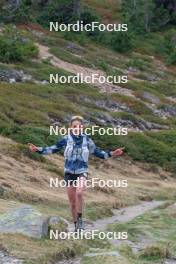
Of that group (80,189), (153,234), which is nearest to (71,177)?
(80,189)

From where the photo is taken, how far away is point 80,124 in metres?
11.9

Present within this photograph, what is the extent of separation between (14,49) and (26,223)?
37059 millimetres

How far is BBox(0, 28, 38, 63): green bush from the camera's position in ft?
155

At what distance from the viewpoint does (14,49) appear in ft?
156

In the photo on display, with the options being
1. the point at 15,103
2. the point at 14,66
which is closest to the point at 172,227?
the point at 15,103

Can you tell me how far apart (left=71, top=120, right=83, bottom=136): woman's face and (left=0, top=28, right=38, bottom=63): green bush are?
35414 millimetres

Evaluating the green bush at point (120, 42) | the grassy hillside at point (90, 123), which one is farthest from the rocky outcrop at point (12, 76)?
the green bush at point (120, 42)

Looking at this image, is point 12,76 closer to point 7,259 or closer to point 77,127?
point 77,127

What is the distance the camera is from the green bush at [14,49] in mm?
47112

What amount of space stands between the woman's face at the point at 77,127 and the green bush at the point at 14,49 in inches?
1394

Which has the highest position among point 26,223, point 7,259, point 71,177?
point 71,177

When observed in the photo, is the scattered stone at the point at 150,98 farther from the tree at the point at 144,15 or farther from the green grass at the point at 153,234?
the green grass at the point at 153,234

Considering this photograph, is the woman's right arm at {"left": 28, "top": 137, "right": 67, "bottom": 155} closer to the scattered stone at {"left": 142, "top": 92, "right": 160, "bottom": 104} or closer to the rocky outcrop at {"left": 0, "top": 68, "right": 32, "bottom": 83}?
the rocky outcrop at {"left": 0, "top": 68, "right": 32, "bottom": 83}

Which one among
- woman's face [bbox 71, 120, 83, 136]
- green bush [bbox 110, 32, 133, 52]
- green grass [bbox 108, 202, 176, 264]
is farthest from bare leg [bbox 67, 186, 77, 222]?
green bush [bbox 110, 32, 133, 52]
